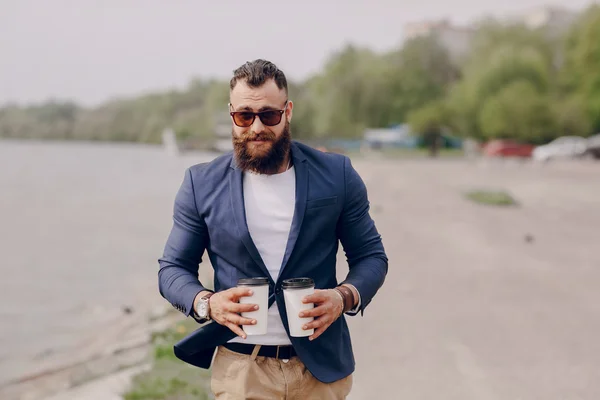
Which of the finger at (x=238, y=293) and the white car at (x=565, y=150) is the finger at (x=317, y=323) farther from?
the white car at (x=565, y=150)

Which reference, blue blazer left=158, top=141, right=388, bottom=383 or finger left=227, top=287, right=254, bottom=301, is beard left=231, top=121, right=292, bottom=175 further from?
finger left=227, top=287, right=254, bottom=301

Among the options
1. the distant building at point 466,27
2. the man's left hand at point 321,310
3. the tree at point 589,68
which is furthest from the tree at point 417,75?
the man's left hand at point 321,310

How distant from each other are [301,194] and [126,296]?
502 inches

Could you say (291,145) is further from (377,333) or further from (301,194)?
(377,333)

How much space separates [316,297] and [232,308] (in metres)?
0.29

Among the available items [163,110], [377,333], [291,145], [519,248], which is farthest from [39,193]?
[163,110]

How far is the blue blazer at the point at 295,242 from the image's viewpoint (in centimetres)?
259

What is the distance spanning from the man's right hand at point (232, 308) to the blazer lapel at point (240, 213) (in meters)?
0.21

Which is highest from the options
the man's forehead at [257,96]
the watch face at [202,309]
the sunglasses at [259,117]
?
the man's forehead at [257,96]

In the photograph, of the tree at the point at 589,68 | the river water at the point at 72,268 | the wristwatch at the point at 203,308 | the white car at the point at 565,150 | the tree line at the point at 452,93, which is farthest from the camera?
the tree line at the point at 452,93


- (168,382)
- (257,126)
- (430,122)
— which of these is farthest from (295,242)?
(430,122)

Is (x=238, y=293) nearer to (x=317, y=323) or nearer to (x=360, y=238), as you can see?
(x=317, y=323)

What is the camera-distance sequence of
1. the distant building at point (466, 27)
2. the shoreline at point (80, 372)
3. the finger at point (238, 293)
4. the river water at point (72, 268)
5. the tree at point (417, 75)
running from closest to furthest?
the finger at point (238, 293)
the shoreline at point (80, 372)
the river water at point (72, 268)
the tree at point (417, 75)
the distant building at point (466, 27)

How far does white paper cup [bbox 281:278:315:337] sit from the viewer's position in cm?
238
